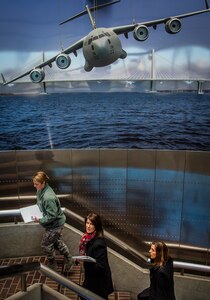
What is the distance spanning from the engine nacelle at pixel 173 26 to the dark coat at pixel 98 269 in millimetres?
4800

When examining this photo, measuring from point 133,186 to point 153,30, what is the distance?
10.8 feet

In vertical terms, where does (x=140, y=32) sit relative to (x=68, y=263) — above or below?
above

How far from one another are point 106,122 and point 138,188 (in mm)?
1785

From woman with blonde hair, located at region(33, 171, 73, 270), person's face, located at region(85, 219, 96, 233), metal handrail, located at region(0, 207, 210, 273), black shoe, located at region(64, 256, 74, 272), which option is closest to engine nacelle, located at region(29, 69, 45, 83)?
metal handrail, located at region(0, 207, 210, 273)

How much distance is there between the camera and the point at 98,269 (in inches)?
102

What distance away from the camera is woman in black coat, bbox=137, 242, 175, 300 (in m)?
2.53

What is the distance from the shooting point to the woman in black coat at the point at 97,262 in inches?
103

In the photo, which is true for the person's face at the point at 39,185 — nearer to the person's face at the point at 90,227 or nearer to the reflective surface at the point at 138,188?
the person's face at the point at 90,227

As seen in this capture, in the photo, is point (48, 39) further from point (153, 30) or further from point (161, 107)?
point (161, 107)

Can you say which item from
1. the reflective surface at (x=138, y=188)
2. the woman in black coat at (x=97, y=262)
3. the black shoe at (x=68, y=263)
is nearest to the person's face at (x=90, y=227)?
the woman in black coat at (x=97, y=262)

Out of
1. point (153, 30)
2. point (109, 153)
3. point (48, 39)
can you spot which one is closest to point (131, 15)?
point (153, 30)

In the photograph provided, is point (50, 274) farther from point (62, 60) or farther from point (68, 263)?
point (62, 60)

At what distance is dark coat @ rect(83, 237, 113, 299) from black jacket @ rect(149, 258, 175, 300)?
0.43 metres

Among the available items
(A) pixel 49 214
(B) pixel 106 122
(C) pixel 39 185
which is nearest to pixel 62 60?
(B) pixel 106 122
